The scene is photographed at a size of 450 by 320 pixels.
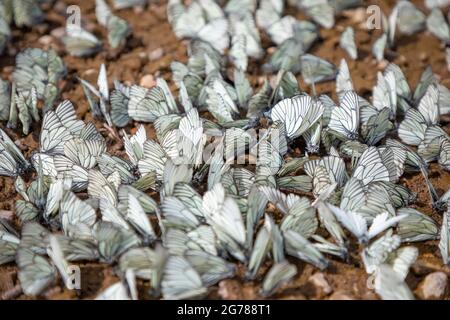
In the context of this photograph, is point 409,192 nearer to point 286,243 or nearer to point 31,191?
point 286,243

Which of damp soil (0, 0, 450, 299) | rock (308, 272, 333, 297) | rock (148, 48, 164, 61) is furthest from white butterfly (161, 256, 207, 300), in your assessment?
rock (148, 48, 164, 61)

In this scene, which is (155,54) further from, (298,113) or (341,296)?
(341,296)

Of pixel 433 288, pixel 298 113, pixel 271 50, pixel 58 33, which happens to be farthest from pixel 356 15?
pixel 433 288

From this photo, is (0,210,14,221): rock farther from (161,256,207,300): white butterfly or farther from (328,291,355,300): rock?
(328,291,355,300): rock

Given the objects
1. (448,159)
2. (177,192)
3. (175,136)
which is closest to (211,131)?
(175,136)

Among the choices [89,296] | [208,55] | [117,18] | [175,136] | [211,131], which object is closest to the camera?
[89,296]

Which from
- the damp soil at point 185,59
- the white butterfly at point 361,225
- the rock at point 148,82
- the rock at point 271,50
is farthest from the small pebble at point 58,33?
the white butterfly at point 361,225

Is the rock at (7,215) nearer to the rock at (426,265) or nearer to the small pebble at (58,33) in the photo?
the small pebble at (58,33)

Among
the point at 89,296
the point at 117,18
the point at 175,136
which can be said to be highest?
the point at 117,18
